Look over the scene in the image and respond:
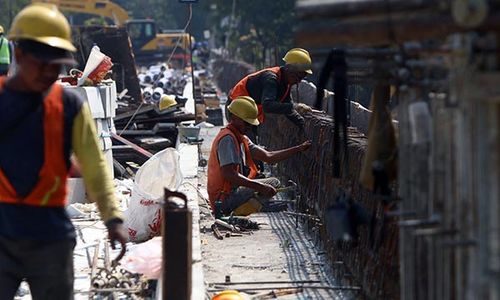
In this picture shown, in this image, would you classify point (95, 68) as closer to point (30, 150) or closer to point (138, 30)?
point (30, 150)

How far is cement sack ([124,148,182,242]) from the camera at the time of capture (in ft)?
35.7

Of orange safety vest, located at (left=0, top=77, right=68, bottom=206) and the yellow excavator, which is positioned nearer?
orange safety vest, located at (left=0, top=77, right=68, bottom=206)

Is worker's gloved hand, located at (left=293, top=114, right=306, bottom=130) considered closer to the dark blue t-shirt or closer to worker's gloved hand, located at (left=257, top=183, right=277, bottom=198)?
worker's gloved hand, located at (left=257, top=183, right=277, bottom=198)

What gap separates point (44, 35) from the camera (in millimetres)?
6055

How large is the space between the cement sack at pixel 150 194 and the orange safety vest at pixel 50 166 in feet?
15.3

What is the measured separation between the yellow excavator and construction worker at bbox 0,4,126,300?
186ft

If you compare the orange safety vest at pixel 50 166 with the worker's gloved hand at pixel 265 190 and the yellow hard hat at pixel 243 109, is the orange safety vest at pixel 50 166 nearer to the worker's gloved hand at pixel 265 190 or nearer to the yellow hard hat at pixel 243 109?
the yellow hard hat at pixel 243 109

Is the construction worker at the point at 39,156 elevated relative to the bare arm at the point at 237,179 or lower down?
elevated

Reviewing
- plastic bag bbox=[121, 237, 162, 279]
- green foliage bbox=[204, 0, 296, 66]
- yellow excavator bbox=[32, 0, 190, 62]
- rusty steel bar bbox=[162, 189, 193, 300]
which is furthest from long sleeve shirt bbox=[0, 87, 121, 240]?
yellow excavator bbox=[32, 0, 190, 62]

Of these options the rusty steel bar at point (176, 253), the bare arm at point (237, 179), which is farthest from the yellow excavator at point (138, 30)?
the rusty steel bar at point (176, 253)

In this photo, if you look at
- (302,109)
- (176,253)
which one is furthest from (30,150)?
(302,109)

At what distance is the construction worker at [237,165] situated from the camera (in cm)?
1148

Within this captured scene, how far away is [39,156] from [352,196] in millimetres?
3593

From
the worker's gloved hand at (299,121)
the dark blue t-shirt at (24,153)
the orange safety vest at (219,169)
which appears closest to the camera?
the dark blue t-shirt at (24,153)
